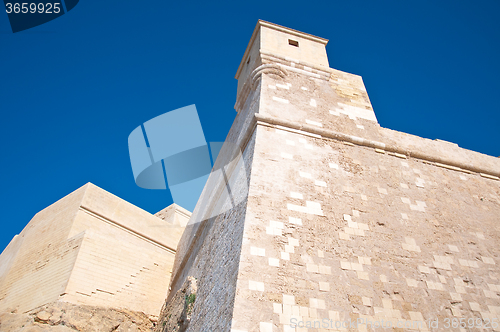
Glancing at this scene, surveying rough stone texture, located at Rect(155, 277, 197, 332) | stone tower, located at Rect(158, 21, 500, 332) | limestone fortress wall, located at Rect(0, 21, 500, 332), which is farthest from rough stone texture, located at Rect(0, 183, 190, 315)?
stone tower, located at Rect(158, 21, 500, 332)

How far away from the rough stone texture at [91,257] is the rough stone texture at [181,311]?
1.24 m

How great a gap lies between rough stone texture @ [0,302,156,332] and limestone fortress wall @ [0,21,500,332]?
35 mm

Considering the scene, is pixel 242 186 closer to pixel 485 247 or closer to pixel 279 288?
pixel 279 288

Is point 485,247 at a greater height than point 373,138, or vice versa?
point 373,138

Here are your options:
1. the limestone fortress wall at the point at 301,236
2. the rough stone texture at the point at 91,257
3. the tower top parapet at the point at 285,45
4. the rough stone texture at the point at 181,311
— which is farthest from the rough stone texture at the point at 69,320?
the tower top parapet at the point at 285,45

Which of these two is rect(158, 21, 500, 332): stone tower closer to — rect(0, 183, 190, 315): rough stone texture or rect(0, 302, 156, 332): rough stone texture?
rect(0, 302, 156, 332): rough stone texture

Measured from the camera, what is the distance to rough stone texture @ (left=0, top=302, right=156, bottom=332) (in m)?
6.39

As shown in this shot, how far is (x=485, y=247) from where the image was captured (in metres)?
5.20

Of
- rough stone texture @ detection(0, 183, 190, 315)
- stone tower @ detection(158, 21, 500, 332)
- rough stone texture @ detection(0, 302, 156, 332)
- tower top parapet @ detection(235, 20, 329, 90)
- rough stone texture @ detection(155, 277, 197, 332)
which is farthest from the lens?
tower top parapet @ detection(235, 20, 329, 90)

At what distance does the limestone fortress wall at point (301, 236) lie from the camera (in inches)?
162

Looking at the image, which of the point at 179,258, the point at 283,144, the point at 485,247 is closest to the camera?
the point at 485,247

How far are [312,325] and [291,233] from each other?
3.78 ft

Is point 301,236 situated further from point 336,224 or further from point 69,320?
point 69,320

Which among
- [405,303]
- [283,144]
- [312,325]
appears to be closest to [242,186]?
[283,144]
